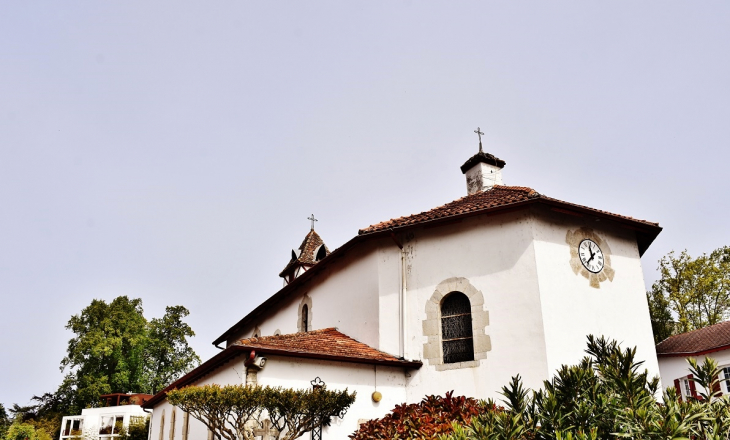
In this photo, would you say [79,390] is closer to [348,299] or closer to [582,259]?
[348,299]

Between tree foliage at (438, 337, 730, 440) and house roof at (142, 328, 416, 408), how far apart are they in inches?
238

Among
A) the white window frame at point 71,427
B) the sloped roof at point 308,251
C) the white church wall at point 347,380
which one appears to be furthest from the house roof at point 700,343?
the white window frame at point 71,427

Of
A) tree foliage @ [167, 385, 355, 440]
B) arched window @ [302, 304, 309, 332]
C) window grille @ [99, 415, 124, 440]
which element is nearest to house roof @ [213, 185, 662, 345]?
arched window @ [302, 304, 309, 332]

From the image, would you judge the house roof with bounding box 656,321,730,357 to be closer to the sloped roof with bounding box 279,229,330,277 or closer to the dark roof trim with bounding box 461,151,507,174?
the dark roof trim with bounding box 461,151,507,174

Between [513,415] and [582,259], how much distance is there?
24.4ft

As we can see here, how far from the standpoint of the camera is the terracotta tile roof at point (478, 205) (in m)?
11.6

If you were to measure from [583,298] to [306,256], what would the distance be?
20.1 meters

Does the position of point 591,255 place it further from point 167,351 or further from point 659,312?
point 167,351

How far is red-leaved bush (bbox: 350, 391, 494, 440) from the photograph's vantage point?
6977mm

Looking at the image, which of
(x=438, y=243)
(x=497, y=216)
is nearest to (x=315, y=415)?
(x=438, y=243)

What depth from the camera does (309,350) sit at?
11219 millimetres

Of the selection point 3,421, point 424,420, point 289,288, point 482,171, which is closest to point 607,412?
point 424,420

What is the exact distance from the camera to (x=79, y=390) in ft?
125

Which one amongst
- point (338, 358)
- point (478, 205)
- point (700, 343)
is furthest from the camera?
point (700, 343)
